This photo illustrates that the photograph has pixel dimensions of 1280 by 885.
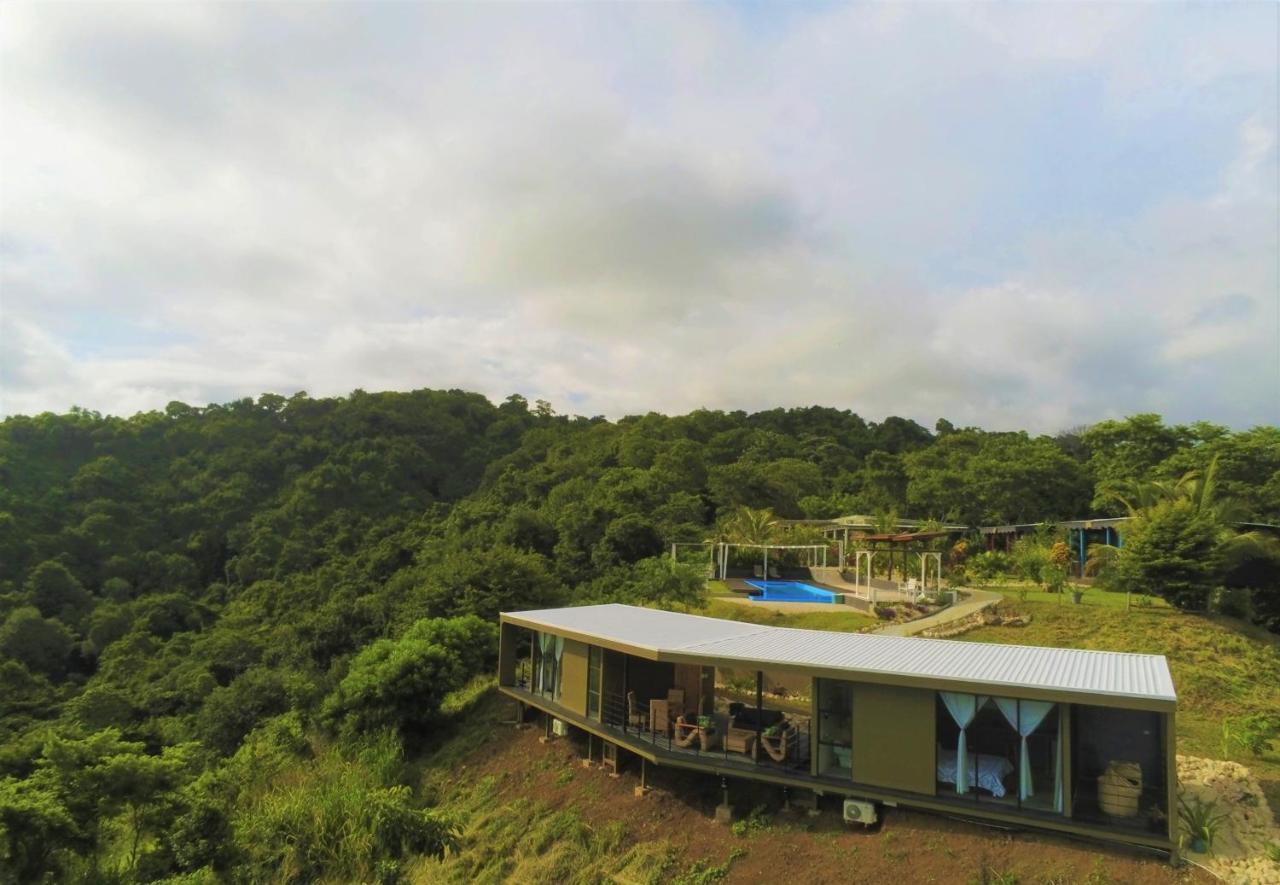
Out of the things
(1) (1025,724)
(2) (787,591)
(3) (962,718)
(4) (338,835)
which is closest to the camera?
(1) (1025,724)

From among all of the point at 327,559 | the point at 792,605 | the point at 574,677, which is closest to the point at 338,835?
the point at 574,677

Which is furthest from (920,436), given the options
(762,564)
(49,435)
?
(49,435)

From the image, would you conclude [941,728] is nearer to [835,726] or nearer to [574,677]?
[835,726]

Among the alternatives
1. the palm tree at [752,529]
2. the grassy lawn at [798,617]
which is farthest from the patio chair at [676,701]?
the palm tree at [752,529]

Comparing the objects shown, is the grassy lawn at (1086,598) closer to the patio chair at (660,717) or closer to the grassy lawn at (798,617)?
the grassy lawn at (798,617)

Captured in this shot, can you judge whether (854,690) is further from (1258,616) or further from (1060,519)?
(1060,519)
